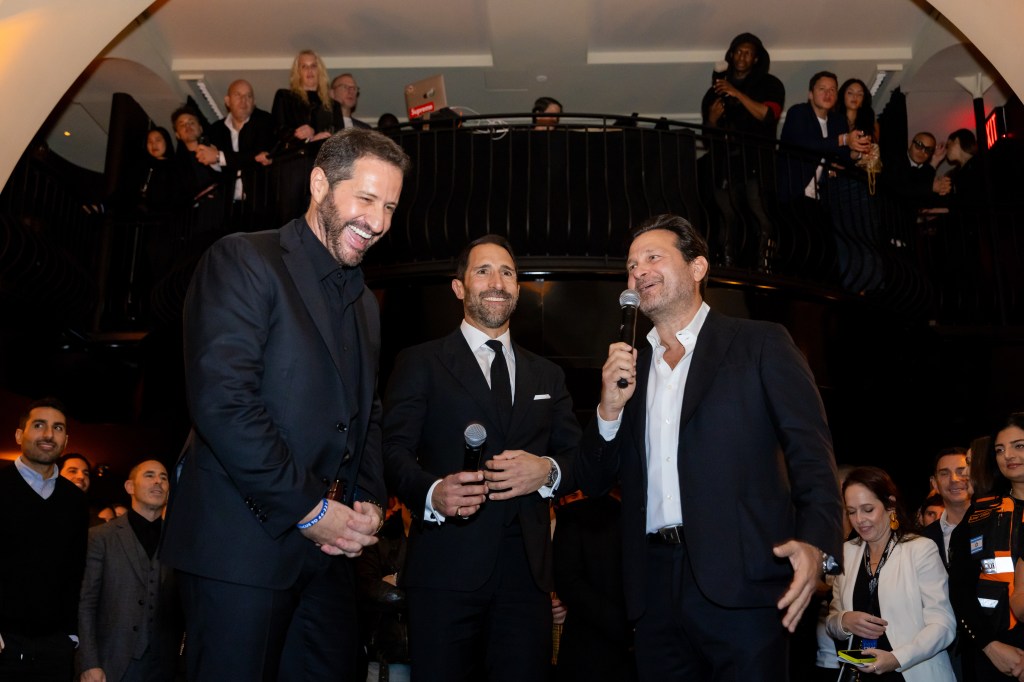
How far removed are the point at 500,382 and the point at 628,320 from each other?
0.80 meters

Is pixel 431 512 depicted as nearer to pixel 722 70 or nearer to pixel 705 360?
pixel 705 360

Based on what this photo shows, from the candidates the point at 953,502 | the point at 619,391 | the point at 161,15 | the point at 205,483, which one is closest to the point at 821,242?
the point at 953,502

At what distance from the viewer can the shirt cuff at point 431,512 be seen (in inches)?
120

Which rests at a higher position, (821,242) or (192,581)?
(821,242)

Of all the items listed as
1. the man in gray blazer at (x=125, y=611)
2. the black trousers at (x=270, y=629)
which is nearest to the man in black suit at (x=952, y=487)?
the black trousers at (x=270, y=629)

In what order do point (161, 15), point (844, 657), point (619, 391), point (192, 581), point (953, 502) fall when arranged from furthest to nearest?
point (161, 15) → point (953, 502) → point (844, 657) → point (619, 391) → point (192, 581)

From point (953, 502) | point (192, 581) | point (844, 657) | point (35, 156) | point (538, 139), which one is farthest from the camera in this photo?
point (35, 156)

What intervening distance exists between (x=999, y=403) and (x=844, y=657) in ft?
16.9

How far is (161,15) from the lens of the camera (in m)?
10.0

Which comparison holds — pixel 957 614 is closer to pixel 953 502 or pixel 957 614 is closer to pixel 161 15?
pixel 953 502

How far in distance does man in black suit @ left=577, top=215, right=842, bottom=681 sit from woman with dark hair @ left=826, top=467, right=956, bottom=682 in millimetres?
1623

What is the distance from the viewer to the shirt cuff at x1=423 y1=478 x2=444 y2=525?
3.05 meters

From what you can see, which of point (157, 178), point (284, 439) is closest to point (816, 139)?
point (157, 178)

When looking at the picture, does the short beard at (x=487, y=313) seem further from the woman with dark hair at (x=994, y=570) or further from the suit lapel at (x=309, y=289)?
the woman with dark hair at (x=994, y=570)
